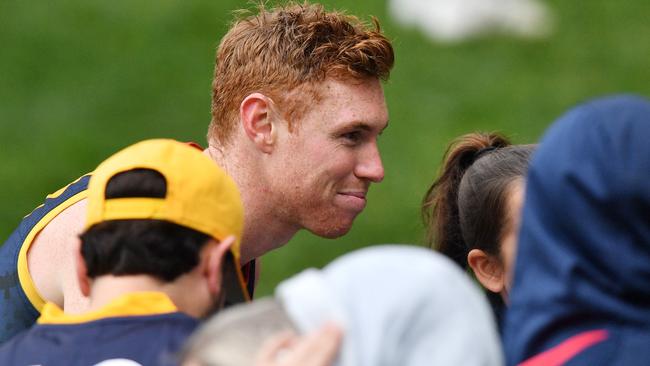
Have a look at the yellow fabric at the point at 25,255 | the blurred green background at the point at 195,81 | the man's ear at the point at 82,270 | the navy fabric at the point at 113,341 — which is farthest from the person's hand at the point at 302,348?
the blurred green background at the point at 195,81

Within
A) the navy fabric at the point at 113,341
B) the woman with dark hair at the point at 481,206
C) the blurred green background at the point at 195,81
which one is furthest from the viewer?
the blurred green background at the point at 195,81

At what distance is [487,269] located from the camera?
3855mm

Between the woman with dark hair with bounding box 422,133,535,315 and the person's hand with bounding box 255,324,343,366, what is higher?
the person's hand with bounding box 255,324,343,366

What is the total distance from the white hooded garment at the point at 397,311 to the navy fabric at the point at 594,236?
208mm

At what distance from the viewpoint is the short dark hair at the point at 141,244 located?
2.66 m

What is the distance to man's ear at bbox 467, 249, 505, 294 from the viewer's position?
381cm

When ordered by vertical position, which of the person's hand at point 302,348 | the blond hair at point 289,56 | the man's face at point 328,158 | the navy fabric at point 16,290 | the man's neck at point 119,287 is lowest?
the navy fabric at point 16,290

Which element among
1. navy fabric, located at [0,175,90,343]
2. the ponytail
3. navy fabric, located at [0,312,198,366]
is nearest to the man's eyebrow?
the ponytail

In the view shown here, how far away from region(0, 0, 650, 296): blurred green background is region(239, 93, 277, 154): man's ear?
4332 millimetres

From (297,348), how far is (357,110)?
2.05m

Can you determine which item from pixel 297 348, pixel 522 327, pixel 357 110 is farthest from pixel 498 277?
pixel 297 348

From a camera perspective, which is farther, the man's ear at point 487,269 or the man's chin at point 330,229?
the man's chin at point 330,229

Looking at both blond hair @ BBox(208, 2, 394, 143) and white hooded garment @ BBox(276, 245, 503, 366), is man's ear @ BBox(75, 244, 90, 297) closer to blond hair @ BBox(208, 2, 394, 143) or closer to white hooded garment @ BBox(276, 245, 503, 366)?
white hooded garment @ BBox(276, 245, 503, 366)

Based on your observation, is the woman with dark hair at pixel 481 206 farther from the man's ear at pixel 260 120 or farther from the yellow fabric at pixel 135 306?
the yellow fabric at pixel 135 306
